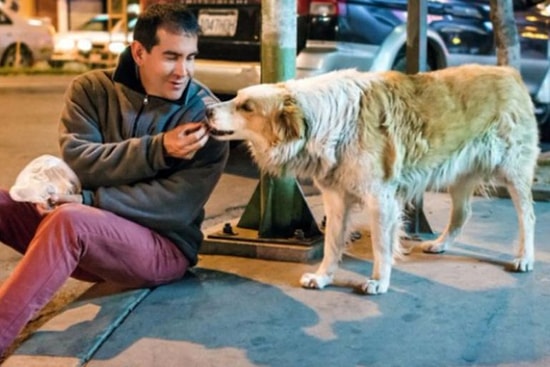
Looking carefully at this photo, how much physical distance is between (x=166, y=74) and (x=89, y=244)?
3.03ft

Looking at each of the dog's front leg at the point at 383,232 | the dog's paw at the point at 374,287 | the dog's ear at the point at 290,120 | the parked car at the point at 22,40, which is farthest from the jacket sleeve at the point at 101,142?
the parked car at the point at 22,40

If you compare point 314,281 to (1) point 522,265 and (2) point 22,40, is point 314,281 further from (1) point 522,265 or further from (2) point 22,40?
(2) point 22,40

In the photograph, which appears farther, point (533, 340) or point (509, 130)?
point (509, 130)

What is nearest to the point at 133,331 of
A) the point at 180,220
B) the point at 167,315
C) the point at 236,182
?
the point at 167,315

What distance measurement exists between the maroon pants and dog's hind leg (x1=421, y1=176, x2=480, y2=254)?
1.67 metres

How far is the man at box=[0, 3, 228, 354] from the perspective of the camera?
396 centimetres

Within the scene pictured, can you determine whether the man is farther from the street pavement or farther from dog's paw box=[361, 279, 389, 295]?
dog's paw box=[361, 279, 389, 295]

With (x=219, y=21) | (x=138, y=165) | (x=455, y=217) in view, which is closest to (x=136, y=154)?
(x=138, y=165)

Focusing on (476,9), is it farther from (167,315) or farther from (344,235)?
(167,315)

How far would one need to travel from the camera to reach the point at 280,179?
5.16m

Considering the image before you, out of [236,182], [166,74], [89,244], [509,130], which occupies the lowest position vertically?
[236,182]

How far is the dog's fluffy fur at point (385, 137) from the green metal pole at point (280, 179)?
58 centimetres

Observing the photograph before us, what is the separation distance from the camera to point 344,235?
4703 millimetres

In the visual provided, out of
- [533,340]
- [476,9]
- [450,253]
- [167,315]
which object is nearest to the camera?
[533,340]
